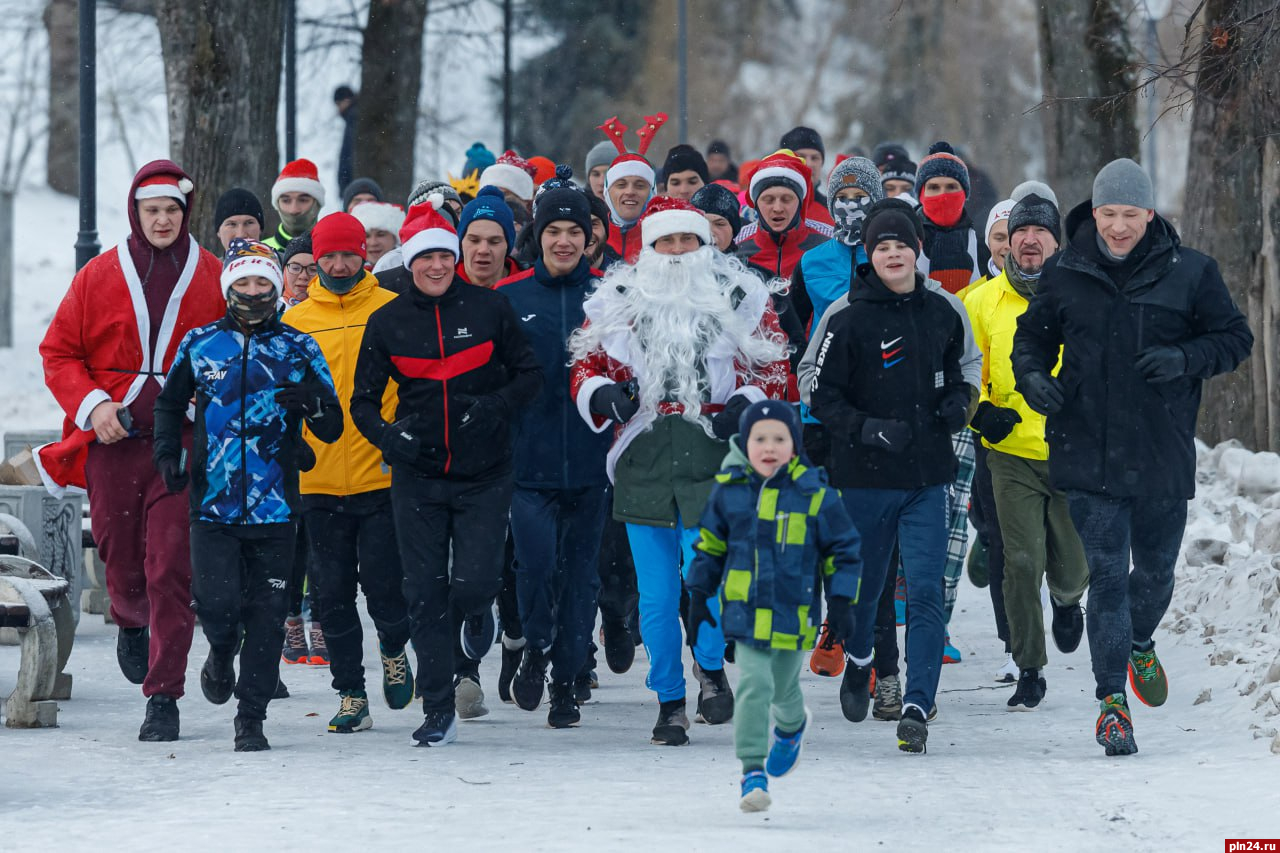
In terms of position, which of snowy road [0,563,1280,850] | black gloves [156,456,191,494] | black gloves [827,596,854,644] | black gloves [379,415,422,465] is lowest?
snowy road [0,563,1280,850]

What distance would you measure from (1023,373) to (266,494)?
2952mm

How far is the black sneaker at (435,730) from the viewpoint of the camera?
26.0ft

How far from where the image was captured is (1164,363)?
7.55m

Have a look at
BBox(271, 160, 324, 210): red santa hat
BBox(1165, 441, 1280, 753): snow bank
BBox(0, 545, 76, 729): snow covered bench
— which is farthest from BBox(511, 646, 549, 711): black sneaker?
BBox(271, 160, 324, 210): red santa hat

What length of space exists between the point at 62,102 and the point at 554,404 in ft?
106

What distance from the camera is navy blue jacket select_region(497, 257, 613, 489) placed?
850 centimetres

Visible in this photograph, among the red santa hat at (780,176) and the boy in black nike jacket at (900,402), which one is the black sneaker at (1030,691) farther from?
the red santa hat at (780,176)

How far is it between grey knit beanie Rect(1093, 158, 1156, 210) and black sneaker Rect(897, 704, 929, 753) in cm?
208

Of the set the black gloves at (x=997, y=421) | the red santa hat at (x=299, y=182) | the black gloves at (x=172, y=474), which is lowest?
the black gloves at (x=172, y=474)

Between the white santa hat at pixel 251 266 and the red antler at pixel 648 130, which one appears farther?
the red antler at pixel 648 130

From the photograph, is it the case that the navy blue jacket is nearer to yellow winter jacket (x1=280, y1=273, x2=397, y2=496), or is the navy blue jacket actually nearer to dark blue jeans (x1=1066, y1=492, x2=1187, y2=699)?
yellow winter jacket (x1=280, y1=273, x2=397, y2=496)

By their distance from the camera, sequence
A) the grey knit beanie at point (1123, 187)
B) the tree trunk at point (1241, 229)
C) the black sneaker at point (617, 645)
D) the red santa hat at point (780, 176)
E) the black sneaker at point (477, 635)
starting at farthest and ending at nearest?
the tree trunk at point (1241, 229), the red santa hat at point (780, 176), the black sneaker at point (617, 645), the black sneaker at point (477, 635), the grey knit beanie at point (1123, 187)

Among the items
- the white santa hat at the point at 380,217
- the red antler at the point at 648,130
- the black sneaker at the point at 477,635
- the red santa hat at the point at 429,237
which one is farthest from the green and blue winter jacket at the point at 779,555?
the red antler at the point at 648,130

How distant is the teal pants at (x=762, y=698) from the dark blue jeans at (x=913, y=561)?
1.19 metres
